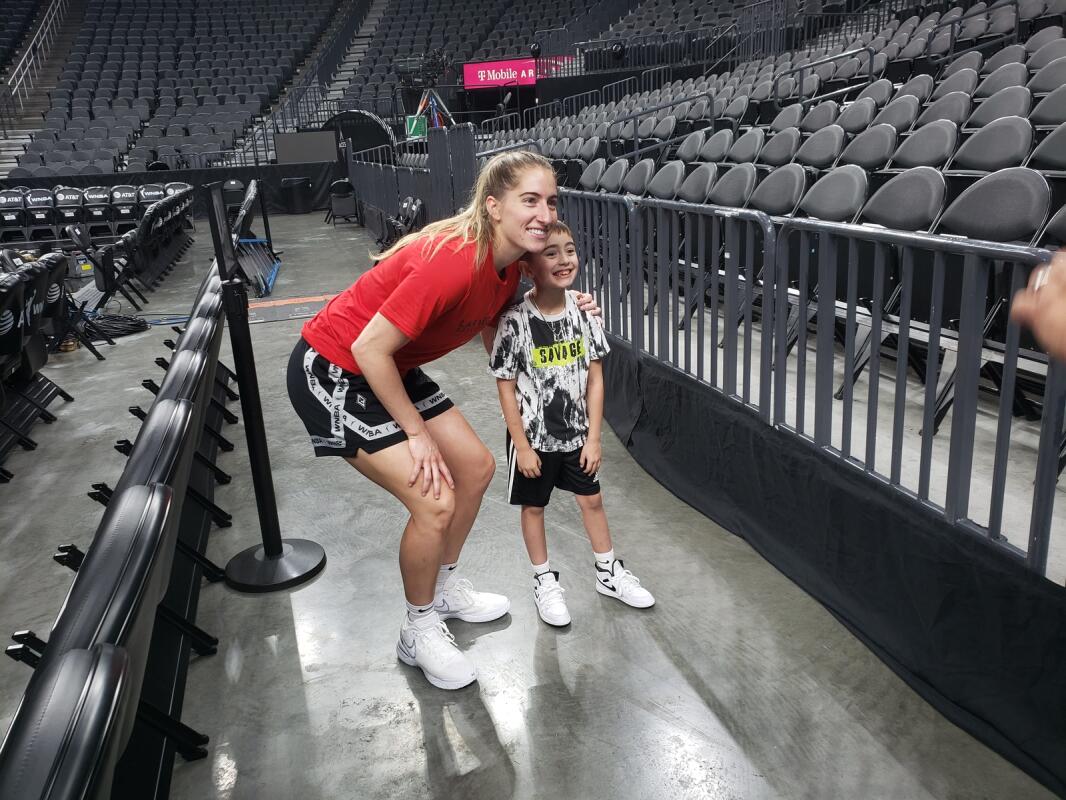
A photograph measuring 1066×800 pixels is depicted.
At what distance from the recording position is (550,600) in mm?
2674

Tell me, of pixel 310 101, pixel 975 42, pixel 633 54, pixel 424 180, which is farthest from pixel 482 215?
pixel 310 101

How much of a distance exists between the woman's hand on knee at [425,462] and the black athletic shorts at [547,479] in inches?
18.8

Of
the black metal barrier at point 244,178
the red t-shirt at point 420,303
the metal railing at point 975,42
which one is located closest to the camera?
the red t-shirt at point 420,303

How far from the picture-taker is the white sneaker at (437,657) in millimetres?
2350

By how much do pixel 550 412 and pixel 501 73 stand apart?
19.1 meters

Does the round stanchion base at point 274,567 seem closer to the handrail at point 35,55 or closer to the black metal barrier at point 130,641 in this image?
the black metal barrier at point 130,641

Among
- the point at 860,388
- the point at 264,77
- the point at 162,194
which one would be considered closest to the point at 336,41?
the point at 264,77

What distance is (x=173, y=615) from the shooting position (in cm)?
245

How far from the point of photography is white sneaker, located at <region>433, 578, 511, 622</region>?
2682 millimetres

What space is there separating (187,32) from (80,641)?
86.5 ft

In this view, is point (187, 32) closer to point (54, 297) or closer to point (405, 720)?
point (54, 297)

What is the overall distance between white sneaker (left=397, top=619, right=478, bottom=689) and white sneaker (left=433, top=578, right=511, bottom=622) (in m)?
0.22

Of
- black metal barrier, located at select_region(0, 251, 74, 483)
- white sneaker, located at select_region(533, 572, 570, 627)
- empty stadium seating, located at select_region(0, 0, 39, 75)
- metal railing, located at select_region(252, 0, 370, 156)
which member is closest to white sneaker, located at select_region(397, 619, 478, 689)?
→ white sneaker, located at select_region(533, 572, 570, 627)

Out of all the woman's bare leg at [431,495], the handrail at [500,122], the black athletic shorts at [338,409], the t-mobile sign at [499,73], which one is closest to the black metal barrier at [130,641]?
the black athletic shorts at [338,409]
